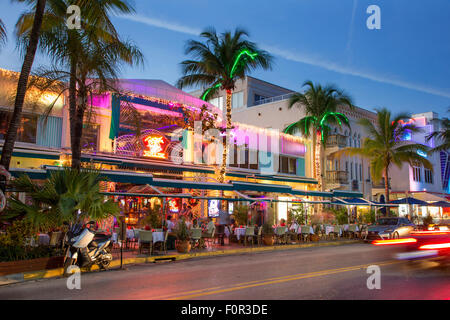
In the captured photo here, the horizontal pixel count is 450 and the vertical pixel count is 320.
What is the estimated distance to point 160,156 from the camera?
77.0 feet

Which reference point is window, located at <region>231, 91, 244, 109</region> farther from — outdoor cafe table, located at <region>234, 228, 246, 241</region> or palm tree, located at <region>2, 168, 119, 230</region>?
palm tree, located at <region>2, 168, 119, 230</region>

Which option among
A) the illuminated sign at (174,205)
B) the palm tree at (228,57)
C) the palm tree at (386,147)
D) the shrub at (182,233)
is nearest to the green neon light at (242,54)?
the palm tree at (228,57)

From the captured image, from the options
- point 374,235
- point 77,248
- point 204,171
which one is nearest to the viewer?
point 77,248

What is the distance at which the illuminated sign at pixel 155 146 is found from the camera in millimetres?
22991

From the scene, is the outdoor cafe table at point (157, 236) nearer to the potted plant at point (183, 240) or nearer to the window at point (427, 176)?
the potted plant at point (183, 240)

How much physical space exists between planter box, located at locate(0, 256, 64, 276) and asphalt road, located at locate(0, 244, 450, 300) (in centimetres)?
72

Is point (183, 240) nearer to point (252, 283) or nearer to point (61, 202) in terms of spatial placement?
point (61, 202)

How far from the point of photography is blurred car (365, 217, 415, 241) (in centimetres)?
2228

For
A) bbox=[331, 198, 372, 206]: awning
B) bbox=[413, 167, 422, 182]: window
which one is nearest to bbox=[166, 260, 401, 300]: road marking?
bbox=[331, 198, 372, 206]: awning

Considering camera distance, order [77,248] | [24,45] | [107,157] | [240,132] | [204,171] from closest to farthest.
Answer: [77,248] → [24,45] → [107,157] → [204,171] → [240,132]

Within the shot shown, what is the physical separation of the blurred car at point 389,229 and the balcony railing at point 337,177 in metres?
12.2
